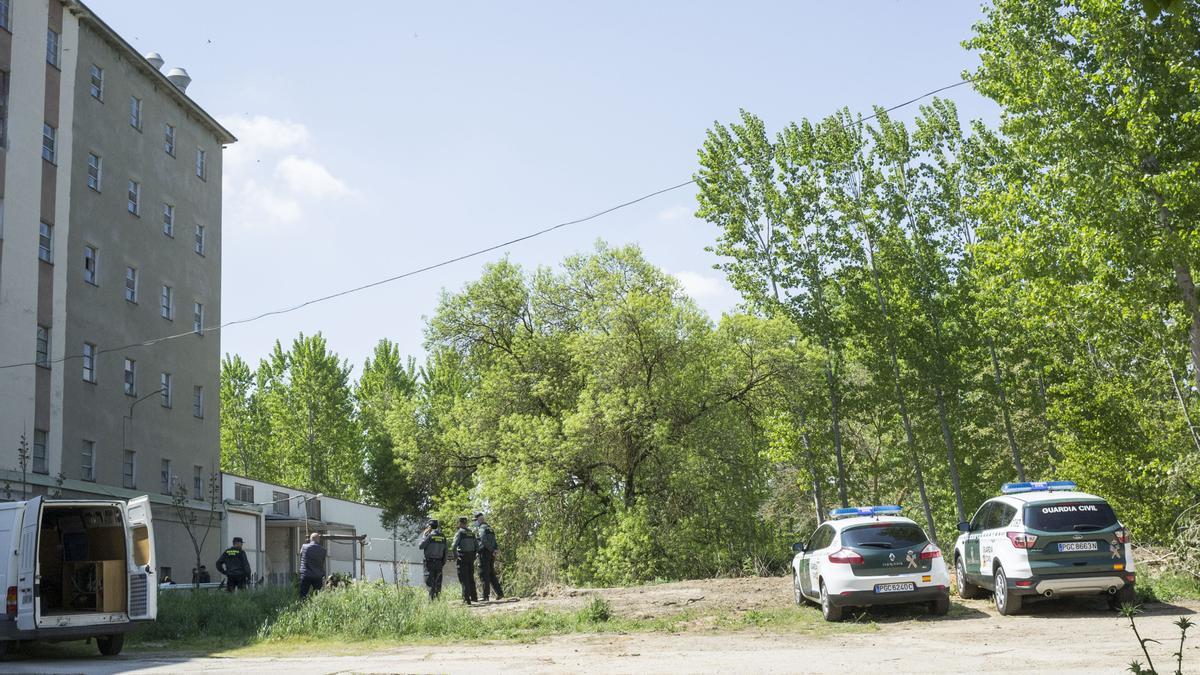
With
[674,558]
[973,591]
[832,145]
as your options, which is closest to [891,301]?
[832,145]

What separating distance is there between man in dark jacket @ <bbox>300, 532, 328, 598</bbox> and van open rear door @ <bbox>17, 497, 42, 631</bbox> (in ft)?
20.3

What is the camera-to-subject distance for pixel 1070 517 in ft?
A: 53.3

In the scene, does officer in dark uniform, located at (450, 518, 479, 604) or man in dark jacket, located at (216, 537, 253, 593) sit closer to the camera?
officer in dark uniform, located at (450, 518, 479, 604)

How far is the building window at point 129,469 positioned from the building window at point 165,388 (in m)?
3.11

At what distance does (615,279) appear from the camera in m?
36.9

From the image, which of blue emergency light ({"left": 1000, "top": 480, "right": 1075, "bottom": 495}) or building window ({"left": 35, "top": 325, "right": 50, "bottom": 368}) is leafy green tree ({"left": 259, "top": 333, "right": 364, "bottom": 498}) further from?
blue emergency light ({"left": 1000, "top": 480, "right": 1075, "bottom": 495})

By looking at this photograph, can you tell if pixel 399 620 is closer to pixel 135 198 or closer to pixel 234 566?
pixel 234 566

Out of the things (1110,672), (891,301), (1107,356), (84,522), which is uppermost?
(891,301)

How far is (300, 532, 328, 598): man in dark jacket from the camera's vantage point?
2050 centimetres

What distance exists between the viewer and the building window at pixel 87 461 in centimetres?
3453

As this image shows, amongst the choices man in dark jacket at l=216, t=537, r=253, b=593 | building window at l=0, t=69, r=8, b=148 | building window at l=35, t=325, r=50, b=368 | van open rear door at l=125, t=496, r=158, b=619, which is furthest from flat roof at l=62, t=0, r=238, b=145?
van open rear door at l=125, t=496, r=158, b=619

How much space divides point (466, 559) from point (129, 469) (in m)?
20.9

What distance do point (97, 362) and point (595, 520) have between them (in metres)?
17.8

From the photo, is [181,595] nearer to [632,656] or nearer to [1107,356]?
[632,656]
